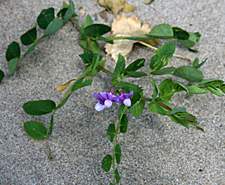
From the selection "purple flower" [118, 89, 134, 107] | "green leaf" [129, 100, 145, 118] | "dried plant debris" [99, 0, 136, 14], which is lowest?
"green leaf" [129, 100, 145, 118]

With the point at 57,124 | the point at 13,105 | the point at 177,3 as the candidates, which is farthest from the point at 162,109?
the point at 177,3

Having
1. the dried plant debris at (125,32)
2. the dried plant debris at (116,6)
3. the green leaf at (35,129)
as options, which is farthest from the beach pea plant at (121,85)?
the dried plant debris at (116,6)

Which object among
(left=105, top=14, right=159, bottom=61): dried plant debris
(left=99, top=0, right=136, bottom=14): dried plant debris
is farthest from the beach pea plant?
(left=99, top=0, right=136, bottom=14): dried plant debris

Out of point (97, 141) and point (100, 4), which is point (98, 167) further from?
point (100, 4)

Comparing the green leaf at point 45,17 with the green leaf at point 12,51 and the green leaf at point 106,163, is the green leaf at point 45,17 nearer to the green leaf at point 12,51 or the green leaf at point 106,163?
the green leaf at point 12,51

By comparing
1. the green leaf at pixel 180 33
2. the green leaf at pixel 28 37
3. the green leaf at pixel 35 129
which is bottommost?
the green leaf at pixel 35 129

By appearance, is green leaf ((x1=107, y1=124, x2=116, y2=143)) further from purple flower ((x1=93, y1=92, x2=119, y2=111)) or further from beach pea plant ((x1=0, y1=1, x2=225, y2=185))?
purple flower ((x1=93, y1=92, x2=119, y2=111))

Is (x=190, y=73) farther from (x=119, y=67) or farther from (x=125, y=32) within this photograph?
(x=125, y=32)
